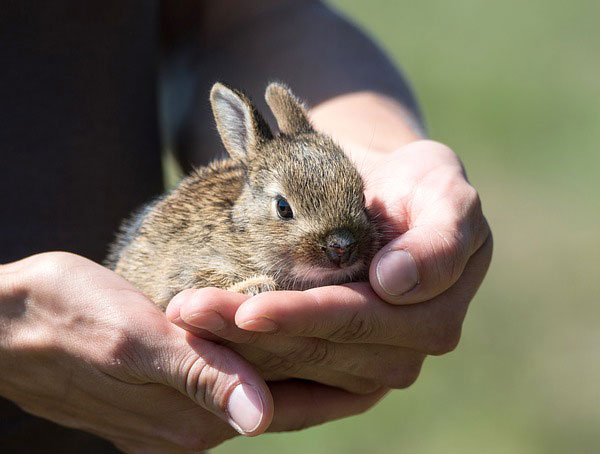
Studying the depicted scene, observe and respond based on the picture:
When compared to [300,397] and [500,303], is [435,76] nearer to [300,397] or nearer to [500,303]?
[500,303]

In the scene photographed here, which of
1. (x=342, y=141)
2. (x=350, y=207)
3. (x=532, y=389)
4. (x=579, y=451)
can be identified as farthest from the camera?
(x=532, y=389)

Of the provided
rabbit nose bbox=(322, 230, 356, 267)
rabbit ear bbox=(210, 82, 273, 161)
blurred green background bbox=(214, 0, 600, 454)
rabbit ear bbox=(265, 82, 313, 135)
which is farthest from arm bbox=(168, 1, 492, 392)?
blurred green background bbox=(214, 0, 600, 454)

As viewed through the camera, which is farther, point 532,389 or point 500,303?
point 500,303

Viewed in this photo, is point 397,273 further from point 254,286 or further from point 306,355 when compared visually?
point 254,286

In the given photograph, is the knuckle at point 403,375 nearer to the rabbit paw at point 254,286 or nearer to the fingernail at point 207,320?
the rabbit paw at point 254,286

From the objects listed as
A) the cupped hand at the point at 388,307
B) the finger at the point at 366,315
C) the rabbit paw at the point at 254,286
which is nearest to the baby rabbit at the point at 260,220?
the rabbit paw at the point at 254,286

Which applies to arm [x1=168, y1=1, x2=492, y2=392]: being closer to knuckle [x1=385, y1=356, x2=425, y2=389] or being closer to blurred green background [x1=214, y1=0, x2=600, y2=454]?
knuckle [x1=385, y1=356, x2=425, y2=389]

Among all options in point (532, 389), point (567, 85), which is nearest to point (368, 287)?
point (532, 389)

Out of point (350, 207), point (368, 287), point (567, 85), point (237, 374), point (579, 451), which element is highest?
point (567, 85)

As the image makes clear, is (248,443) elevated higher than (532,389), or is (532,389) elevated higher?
(532,389)
